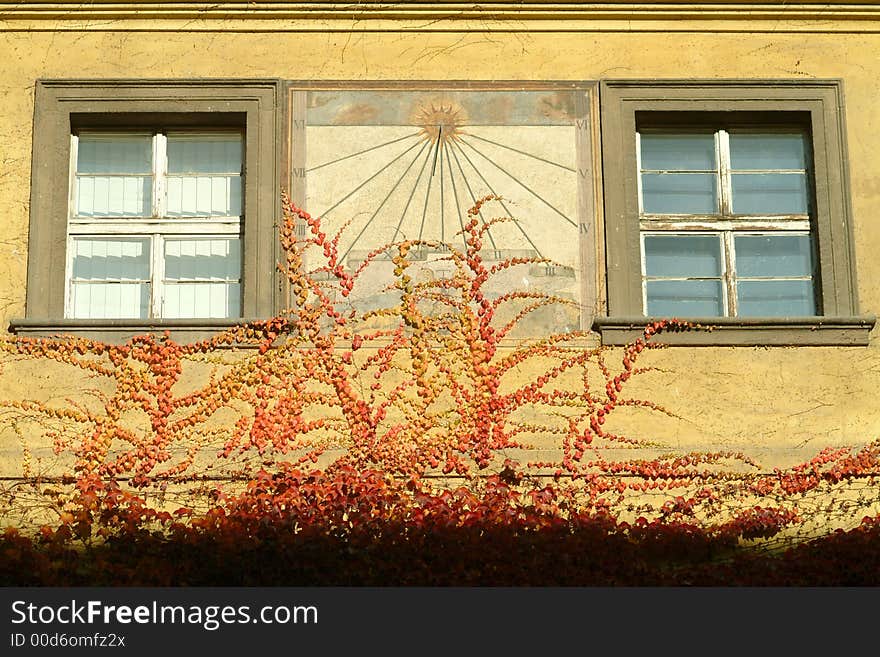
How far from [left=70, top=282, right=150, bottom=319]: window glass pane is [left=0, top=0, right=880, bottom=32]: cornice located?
5.03 feet

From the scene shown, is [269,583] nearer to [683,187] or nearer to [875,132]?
[683,187]

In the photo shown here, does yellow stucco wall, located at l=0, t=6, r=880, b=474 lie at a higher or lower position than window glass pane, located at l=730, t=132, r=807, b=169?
higher

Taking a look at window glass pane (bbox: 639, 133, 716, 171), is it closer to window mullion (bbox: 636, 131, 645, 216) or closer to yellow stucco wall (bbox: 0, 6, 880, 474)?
window mullion (bbox: 636, 131, 645, 216)

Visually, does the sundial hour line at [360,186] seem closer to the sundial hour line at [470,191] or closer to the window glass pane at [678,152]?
the sundial hour line at [470,191]

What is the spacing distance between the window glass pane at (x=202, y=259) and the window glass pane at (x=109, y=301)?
0.21 meters

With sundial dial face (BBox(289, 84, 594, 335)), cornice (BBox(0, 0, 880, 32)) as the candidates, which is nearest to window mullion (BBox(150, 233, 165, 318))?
sundial dial face (BBox(289, 84, 594, 335))

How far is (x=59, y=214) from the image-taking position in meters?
9.34

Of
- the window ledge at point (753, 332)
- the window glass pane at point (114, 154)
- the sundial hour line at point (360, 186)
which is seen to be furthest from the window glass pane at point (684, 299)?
the window glass pane at point (114, 154)

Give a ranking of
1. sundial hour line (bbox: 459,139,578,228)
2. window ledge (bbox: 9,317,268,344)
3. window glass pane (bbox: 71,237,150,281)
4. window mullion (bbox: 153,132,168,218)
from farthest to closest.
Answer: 1. window mullion (bbox: 153,132,168,218)
2. window glass pane (bbox: 71,237,150,281)
3. sundial hour line (bbox: 459,139,578,228)
4. window ledge (bbox: 9,317,268,344)

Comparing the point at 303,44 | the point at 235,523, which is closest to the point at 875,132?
the point at 303,44

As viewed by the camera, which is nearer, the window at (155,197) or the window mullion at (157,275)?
the window at (155,197)

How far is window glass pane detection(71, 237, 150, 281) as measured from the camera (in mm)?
9453

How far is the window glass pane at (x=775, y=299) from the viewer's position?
9.38 metres

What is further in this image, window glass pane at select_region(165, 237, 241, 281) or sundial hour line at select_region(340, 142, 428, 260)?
window glass pane at select_region(165, 237, 241, 281)
